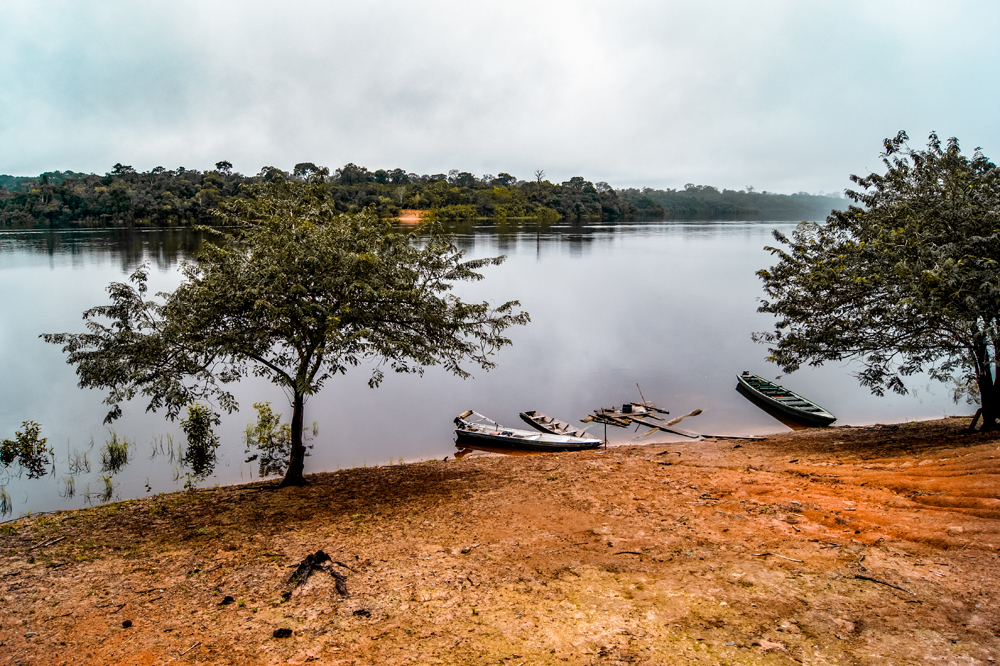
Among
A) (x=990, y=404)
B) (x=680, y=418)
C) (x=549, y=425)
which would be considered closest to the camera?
(x=990, y=404)

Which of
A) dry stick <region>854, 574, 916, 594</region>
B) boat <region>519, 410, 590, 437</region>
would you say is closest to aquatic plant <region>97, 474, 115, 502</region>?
boat <region>519, 410, 590, 437</region>

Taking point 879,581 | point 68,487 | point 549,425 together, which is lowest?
point 68,487

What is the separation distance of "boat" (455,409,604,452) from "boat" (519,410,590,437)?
444 millimetres

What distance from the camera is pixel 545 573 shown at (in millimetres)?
7715

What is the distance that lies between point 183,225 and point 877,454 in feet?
356

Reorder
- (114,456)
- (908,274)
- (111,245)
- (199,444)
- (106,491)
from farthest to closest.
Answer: (111,245) < (199,444) < (114,456) < (106,491) < (908,274)

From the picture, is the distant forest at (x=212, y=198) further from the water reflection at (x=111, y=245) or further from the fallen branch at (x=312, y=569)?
the fallen branch at (x=312, y=569)

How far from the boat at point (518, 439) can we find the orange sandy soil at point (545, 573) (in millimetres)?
5751

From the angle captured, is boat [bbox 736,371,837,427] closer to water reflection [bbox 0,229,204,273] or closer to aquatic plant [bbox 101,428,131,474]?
aquatic plant [bbox 101,428,131,474]

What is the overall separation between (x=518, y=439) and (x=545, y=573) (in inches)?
417

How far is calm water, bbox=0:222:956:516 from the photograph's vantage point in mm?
18609

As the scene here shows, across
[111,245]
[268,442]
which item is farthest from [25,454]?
[111,245]

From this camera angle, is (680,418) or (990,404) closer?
(990,404)

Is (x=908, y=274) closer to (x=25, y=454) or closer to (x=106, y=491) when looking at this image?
(x=106, y=491)
